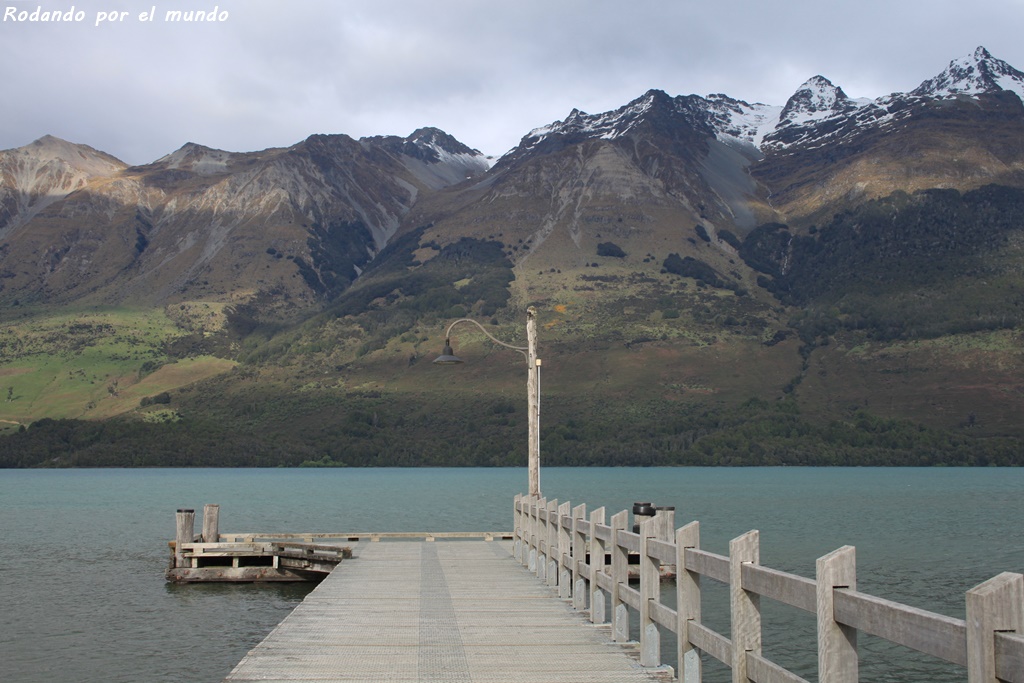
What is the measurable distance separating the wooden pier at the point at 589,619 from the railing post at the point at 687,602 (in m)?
0.02

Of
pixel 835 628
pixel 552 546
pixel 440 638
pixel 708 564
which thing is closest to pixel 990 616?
pixel 835 628

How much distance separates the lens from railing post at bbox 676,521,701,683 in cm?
1011

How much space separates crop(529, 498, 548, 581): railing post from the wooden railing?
238cm

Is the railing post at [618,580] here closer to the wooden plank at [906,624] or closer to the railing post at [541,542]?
the railing post at [541,542]

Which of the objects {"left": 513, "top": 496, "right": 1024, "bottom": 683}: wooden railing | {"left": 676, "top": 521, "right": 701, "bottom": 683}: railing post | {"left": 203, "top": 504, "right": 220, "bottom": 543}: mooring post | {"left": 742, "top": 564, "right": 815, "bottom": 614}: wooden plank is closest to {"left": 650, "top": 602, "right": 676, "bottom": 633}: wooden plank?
{"left": 513, "top": 496, "right": 1024, "bottom": 683}: wooden railing

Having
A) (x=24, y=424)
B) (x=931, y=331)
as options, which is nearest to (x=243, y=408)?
(x=24, y=424)

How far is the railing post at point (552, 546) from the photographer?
59.8 feet

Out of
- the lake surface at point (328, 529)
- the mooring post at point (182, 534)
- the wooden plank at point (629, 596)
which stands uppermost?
the wooden plank at point (629, 596)

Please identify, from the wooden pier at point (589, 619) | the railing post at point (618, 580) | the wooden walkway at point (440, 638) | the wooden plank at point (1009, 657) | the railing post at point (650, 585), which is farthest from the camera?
the railing post at point (618, 580)

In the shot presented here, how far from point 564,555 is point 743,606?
28.0 ft

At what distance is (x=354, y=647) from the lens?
12906 mm

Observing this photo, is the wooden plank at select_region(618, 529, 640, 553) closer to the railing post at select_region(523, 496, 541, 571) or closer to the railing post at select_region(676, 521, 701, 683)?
the railing post at select_region(676, 521, 701, 683)

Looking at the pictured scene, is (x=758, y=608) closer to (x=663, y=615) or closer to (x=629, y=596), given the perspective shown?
(x=663, y=615)

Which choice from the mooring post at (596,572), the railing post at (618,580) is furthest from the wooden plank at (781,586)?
the mooring post at (596,572)
